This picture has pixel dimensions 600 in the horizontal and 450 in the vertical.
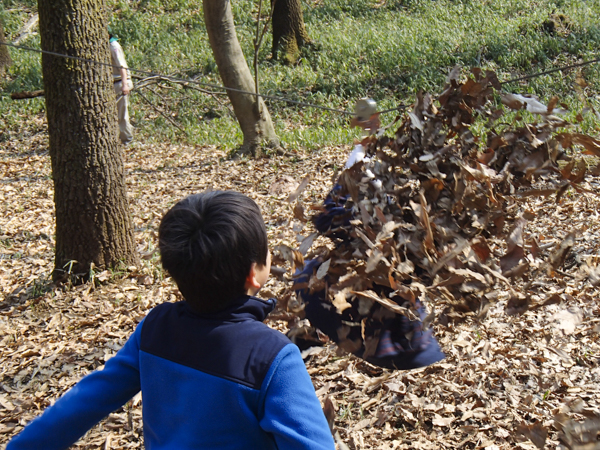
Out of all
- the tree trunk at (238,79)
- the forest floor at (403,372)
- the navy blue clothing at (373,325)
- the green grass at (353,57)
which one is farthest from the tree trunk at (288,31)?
the navy blue clothing at (373,325)

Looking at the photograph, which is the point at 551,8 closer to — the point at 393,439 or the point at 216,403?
the point at 393,439

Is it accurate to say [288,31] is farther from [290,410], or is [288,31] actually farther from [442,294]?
[290,410]

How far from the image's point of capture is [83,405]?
147cm

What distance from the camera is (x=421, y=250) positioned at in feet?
6.20

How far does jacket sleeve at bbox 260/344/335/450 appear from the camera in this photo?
4.09 feet

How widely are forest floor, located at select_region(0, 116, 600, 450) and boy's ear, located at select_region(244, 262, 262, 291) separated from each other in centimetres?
76

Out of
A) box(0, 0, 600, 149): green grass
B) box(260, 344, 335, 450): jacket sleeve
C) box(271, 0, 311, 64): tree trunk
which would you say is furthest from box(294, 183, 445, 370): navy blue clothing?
box(271, 0, 311, 64): tree trunk

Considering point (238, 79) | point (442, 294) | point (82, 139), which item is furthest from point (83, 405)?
point (238, 79)

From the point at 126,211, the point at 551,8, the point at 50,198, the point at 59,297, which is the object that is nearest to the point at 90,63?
the point at 126,211

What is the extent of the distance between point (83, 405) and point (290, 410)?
1.98 ft

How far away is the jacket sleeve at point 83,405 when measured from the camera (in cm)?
145

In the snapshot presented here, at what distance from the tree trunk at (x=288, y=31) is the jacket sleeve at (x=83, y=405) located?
12332 mm

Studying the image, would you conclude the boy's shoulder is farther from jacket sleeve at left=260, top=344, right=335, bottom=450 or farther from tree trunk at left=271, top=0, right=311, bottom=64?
tree trunk at left=271, top=0, right=311, bottom=64

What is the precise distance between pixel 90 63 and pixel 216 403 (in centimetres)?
354
